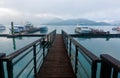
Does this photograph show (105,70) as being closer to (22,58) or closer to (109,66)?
(109,66)

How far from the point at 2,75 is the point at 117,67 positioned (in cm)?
124

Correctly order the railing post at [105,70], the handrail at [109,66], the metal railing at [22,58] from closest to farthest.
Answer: the handrail at [109,66] → the railing post at [105,70] → the metal railing at [22,58]

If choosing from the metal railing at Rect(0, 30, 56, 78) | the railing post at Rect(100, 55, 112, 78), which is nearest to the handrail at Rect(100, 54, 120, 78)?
the railing post at Rect(100, 55, 112, 78)

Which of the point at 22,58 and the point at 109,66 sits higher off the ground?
the point at 109,66

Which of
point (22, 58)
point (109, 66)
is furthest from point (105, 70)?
point (22, 58)

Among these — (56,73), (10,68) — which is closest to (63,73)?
(56,73)

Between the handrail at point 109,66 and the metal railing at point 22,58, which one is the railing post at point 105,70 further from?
the metal railing at point 22,58

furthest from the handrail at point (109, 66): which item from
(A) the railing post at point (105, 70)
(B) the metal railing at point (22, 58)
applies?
(B) the metal railing at point (22, 58)

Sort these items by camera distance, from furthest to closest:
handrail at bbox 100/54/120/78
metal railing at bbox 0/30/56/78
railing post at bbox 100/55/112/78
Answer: metal railing at bbox 0/30/56/78 < railing post at bbox 100/55/112/78 < handrail at bbox 100/54/120/78

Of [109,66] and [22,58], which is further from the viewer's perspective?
[22,58]

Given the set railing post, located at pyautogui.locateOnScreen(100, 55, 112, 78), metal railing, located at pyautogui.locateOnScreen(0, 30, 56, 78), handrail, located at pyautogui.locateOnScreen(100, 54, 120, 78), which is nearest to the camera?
handrail, located at pyautogui.locateOnScreen(100, 54, 120, 78)

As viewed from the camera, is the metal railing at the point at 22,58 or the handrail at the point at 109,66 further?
the metal railing at the point at 22,58

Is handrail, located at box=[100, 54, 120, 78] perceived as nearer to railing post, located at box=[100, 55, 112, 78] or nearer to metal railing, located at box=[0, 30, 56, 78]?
railing post, located at box=[100, 55, 112, 78]

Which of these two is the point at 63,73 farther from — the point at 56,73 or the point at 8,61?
the point at 8,61
